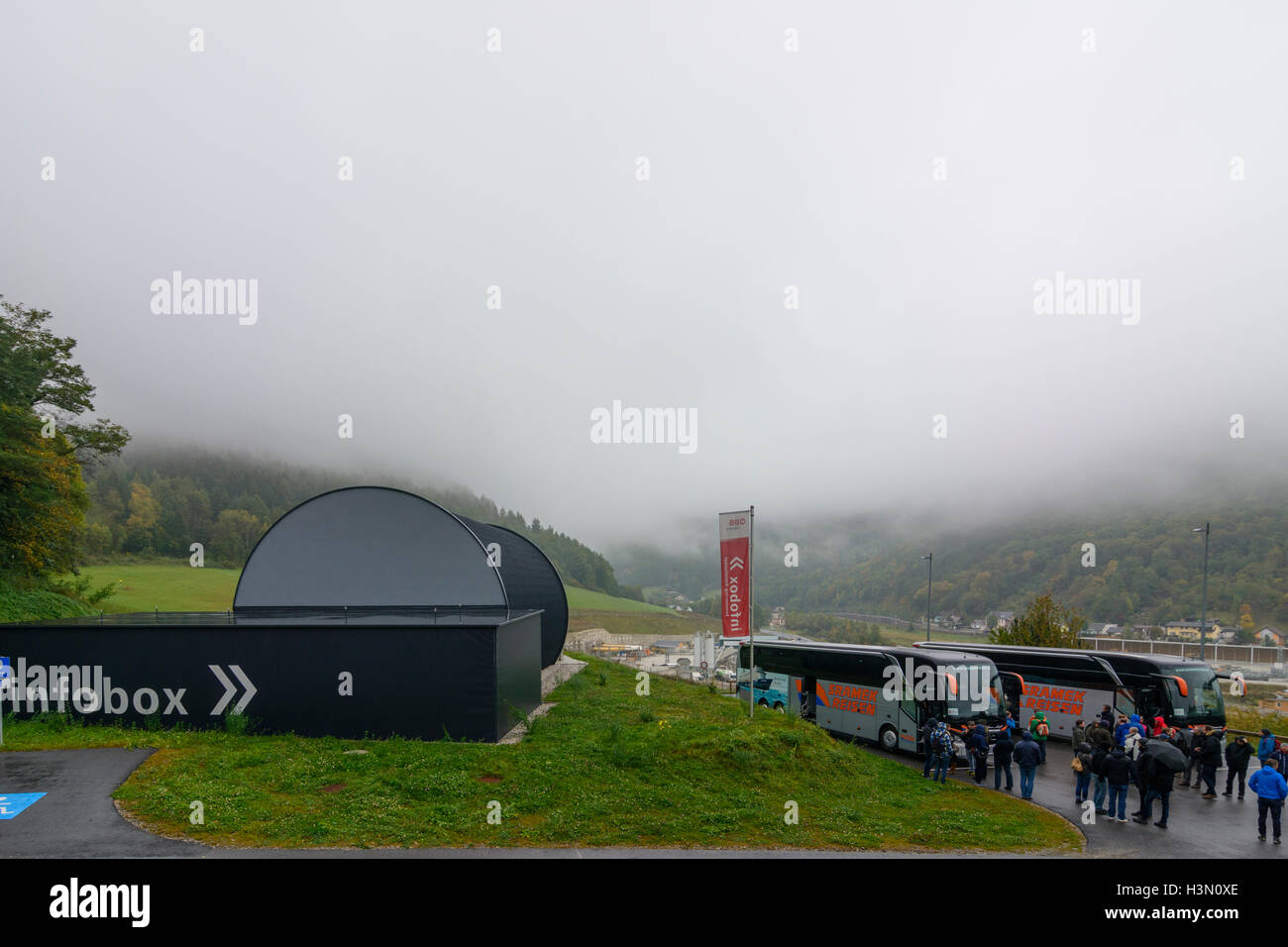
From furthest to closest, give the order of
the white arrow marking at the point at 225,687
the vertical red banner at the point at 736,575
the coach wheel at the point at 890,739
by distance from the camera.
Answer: the coach wheel at the point at 890,739, the vertical red banner at the point at 736,575, the white arrow marking at the point at 225,687

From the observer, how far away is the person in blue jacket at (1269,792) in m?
12.6

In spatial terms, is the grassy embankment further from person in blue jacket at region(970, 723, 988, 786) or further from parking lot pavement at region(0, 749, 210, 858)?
person in blue jacket at region(970, 723, 988, 786)

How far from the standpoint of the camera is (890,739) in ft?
69.9

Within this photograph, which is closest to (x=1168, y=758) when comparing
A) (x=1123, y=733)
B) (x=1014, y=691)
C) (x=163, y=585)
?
(x=1123, y=733)

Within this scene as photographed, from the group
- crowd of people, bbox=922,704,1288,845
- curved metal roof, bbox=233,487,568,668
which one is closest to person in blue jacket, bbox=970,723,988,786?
crowd of people, bbox=922,704,1288,845

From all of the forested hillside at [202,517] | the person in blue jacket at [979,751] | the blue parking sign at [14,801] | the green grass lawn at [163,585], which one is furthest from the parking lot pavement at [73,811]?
the forested hillside at [202,517]

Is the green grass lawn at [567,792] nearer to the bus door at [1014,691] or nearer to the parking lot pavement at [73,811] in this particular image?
the parking lot pavement at [73,811]

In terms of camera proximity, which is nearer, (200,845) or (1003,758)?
(200,845)

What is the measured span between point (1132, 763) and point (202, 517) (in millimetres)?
148751

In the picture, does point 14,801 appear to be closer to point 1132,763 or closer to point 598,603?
point 1132,763

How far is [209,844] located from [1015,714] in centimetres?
2499

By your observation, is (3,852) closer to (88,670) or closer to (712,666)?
(88,670)

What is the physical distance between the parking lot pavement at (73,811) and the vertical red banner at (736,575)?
1308cm
